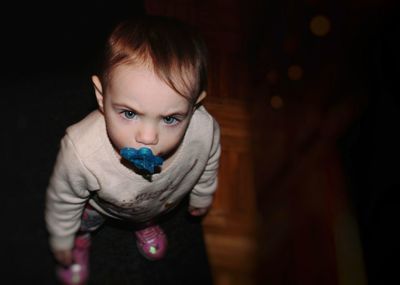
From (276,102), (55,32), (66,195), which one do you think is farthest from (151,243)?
(55,32)

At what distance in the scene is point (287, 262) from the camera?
108cm

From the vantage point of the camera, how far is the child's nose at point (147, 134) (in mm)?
740

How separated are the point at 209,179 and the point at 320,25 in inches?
16.1

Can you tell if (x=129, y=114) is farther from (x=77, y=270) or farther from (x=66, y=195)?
(x=77, y=270)

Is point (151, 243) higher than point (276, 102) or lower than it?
lower

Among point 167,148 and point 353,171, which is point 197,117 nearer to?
point 167,148

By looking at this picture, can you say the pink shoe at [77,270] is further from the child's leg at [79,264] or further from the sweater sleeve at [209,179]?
the sweater sleeve at [209,179]

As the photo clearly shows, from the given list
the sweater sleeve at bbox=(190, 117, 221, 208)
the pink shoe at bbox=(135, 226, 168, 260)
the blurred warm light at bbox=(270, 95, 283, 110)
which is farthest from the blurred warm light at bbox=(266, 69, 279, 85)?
the pink shoe at bbox=(135, 226, 168, 260)

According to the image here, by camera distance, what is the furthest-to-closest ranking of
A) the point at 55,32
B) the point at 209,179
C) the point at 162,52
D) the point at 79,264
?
the point at 55,32
the point at 79,264
the point at 209,179
the point at 162,52

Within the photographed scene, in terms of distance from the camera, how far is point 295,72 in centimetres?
115

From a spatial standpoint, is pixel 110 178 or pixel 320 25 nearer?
pixel 110 178

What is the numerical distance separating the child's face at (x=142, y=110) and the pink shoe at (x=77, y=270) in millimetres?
412

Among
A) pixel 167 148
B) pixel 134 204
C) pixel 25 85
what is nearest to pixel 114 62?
pixel 167 148

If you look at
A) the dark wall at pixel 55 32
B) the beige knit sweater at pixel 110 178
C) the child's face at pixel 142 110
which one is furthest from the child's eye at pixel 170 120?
the dark wall at pixel 55 32
